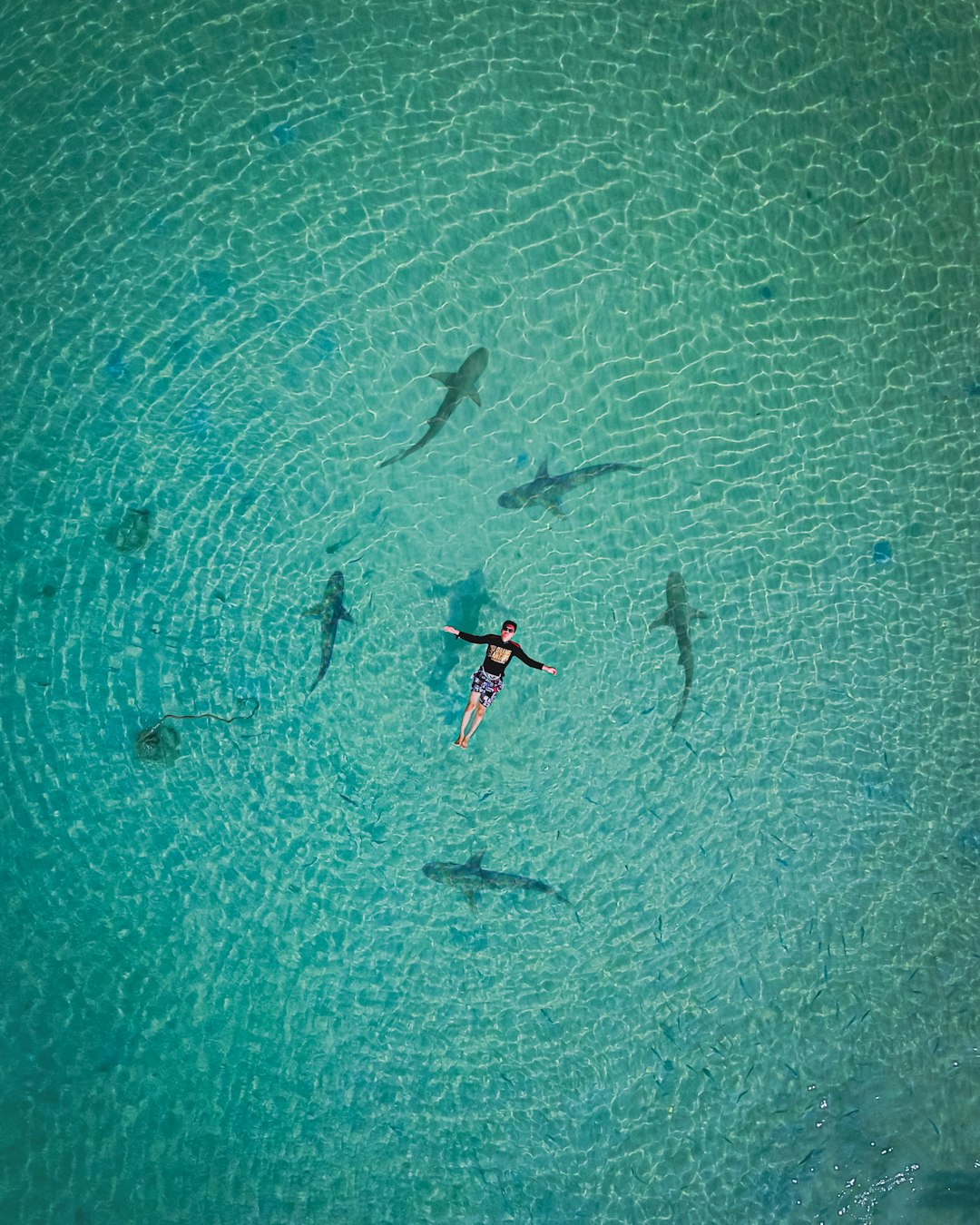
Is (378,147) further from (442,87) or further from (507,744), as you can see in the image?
(507,744)

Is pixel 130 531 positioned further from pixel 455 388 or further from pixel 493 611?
pixel 493 611

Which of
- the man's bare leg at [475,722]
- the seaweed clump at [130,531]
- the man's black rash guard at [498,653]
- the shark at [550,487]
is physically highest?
the seaweed clump at [130,531]

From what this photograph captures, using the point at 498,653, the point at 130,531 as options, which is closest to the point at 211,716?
the point at 130,531

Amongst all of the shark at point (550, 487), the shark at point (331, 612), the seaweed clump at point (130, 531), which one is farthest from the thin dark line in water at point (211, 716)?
the shark at point (550, 487)

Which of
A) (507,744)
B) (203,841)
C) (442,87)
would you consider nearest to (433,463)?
(507,744)

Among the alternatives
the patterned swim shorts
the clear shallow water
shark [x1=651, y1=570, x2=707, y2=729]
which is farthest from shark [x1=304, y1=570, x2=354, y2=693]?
shark [x1=651, y1=570, x2=707, y2=729]

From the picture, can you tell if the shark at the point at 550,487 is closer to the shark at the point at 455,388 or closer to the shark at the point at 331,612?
the shark at the point at 455,388
